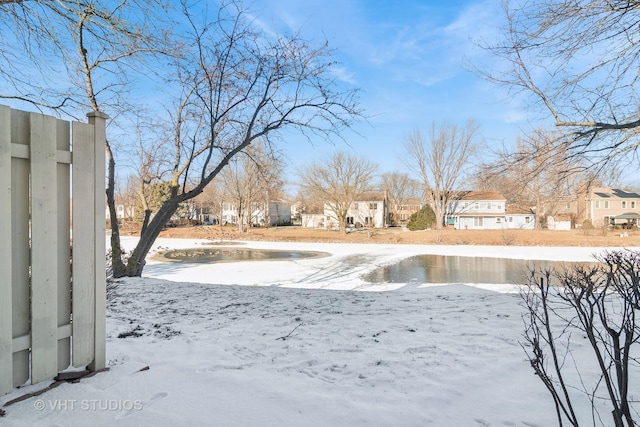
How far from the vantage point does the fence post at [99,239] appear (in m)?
2.29

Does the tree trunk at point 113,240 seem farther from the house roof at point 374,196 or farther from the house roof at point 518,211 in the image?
the house roof at point 518,211

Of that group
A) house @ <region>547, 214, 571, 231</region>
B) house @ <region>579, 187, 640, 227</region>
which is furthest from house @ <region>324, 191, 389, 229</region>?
house @ <region>579, 187, 640, 227</region>

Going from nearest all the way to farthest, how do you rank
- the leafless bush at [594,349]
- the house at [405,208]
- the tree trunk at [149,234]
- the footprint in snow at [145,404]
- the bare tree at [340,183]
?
1. the leafless bush at [594,349]
2. the footprint in snow at [145,404]
3. the tree trunk at [149,234]
4. the bare tree at [340,183]
5. the house at [405,208]

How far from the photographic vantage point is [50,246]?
6.69 feet

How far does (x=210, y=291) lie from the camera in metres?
6.16

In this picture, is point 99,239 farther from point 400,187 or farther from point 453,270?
point 400,187

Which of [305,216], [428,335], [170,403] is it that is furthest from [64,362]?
[305,216]

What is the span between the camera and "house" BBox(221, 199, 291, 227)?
42.4m

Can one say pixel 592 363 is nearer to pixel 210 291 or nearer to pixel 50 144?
pixel 50 144

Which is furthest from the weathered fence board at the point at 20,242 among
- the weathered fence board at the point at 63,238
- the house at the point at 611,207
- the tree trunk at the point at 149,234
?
the house at the point at 611,207

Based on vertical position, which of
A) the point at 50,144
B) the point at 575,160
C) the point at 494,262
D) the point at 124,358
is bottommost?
the point at 494,262

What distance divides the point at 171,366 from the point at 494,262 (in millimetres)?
17144
